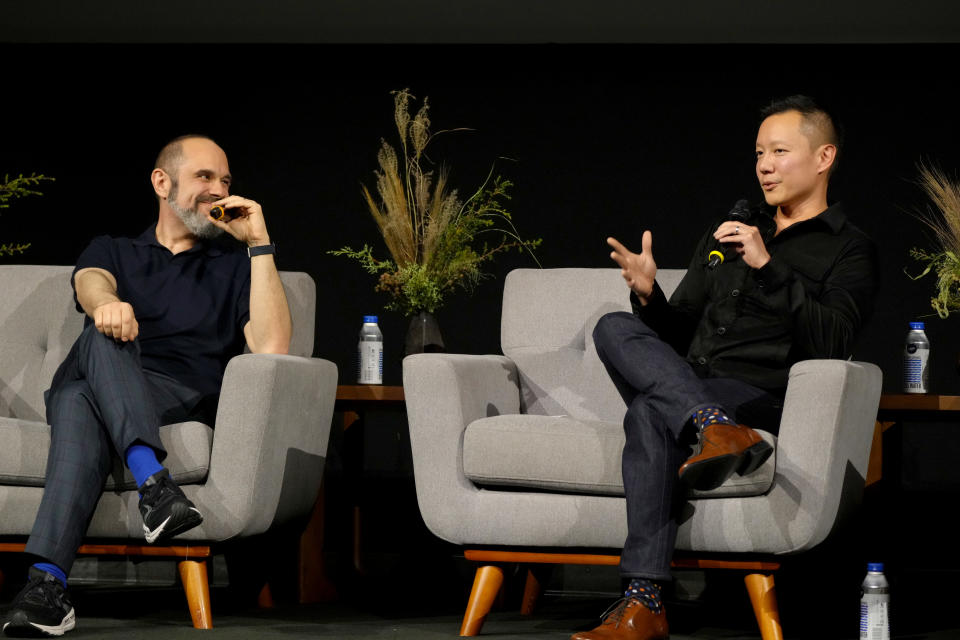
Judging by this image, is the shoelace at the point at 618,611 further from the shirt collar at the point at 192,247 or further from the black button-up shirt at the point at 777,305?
the shirt collar at the point at 192,247

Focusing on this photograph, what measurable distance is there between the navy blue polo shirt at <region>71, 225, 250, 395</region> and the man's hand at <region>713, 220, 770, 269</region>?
1.29 meters

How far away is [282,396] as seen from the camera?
114 inches

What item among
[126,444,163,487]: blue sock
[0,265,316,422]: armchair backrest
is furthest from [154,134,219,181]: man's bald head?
[126,444,163,487]: blue sock

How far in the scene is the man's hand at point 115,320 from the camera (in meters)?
2.77

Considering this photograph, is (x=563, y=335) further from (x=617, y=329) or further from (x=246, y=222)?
(x=246, y=222)

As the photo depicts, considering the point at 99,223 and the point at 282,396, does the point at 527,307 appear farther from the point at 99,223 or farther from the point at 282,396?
the point at 99,223

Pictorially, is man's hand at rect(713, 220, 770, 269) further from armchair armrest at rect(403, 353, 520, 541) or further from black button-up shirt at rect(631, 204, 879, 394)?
armchair armrest at rect(403, 353, 520, 541)

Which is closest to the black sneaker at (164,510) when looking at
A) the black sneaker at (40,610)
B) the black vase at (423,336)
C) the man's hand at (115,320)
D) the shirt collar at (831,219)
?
the black sneaker at (40,610)

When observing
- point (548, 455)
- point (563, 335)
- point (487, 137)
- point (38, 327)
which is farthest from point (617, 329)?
point (487, 137)

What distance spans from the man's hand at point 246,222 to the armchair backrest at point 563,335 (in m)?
0.77

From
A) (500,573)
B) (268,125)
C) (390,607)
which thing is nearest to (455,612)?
(390,607)

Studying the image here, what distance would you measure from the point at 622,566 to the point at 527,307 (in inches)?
45.3

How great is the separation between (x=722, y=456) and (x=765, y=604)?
475mm

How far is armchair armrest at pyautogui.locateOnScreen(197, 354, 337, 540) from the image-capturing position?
2.80 meters
